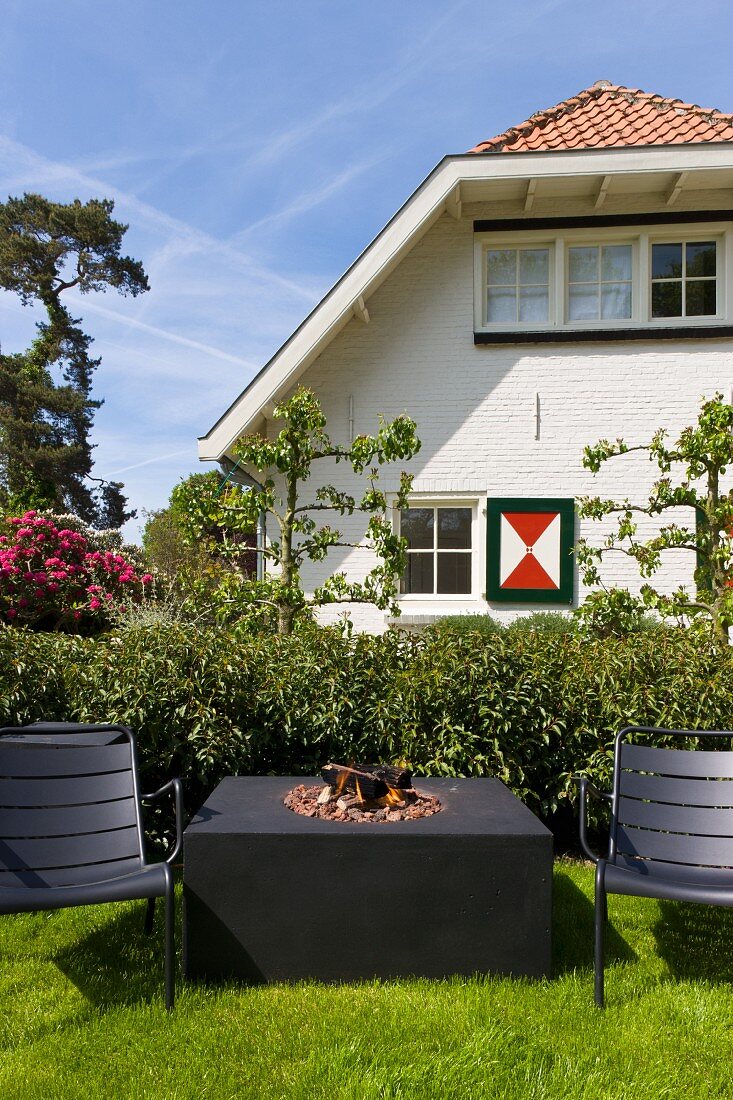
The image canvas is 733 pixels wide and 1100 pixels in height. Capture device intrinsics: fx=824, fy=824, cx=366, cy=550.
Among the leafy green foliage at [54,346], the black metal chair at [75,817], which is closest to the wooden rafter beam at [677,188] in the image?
the black metal chair at [75,817]

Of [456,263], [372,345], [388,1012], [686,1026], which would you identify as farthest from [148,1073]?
[456,263]

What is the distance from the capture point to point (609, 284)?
9.10m

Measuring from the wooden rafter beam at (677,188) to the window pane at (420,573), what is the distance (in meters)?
4.52

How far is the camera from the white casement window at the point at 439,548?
9039 millimetres

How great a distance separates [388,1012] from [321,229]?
8043mm

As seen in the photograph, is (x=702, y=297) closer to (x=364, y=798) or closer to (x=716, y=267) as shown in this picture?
(x=716, y=267)

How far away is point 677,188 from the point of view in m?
8.49

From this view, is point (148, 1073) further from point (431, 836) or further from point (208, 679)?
point (208, 679)

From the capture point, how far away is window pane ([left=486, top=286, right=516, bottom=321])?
920 cm

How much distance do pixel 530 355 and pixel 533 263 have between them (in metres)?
1.12

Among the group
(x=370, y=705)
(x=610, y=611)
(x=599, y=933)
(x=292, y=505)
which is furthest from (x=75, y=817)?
(x=610, y=611)

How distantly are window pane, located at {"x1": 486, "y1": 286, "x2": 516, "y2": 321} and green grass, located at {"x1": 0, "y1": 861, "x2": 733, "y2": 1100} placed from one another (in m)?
7.27

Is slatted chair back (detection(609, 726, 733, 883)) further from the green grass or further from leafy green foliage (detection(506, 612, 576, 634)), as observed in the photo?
leafy green foliage (detection(506, 612, 576, 634))

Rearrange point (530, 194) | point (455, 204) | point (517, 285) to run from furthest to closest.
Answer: point (517, 285), point (455, 204), point (530, 194)
